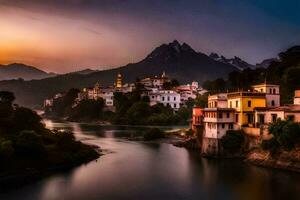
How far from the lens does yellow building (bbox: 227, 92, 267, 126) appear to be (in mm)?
40875

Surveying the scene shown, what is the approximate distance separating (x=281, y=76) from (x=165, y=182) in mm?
35448

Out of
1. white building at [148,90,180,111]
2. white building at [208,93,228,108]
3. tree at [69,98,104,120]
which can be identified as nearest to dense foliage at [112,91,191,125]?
white building at [148,90,180,111]

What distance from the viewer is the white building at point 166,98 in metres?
104

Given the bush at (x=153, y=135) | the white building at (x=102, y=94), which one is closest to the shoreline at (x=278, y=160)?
the bush at (x=153, y=135)

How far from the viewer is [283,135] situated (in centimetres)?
3341

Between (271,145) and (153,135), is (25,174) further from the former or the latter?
(153,135)

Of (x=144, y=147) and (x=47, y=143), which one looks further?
(x=144, y=147)

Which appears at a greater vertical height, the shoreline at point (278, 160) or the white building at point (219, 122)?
the white building at point (219, 122)

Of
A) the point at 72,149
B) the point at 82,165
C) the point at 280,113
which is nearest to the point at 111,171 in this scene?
the point at 82,165

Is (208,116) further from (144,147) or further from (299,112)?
(144,147)

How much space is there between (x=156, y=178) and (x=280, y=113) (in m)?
12.4

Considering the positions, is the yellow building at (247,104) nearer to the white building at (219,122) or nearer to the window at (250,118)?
the window at (250,118)

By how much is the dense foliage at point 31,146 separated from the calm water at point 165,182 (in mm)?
2021

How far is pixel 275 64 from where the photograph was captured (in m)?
66.8
